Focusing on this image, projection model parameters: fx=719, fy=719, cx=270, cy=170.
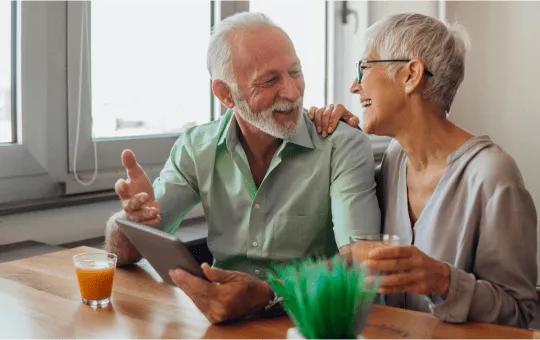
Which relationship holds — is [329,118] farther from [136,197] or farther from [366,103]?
[136,197]

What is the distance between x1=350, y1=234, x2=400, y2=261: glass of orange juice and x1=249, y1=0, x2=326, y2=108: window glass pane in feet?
8.26

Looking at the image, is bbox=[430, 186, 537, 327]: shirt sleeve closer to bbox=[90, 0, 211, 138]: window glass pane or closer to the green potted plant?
the green potted plant

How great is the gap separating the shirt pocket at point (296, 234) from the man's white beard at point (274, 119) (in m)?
0.24

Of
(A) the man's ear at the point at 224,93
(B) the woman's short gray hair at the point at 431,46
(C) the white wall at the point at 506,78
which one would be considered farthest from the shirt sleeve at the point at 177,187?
(C) the white wall at the point at 506,78

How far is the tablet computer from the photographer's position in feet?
4.63

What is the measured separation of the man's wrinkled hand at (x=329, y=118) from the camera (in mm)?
2074

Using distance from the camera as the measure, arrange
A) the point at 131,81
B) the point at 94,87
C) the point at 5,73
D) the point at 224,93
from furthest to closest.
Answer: the point at 131,81, the point at 94,87, the point at 5,73, the point at 224,93

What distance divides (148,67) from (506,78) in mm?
2387

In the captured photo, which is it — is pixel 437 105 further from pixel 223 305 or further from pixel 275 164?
pixel 223 305

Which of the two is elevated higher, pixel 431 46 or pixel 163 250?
pixel 431 46

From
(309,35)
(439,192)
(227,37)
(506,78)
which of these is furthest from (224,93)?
(506,78)

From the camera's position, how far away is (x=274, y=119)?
204 cm

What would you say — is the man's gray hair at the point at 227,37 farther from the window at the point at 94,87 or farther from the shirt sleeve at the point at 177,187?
the window at the point at 94,87

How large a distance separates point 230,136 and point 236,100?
12 cm
